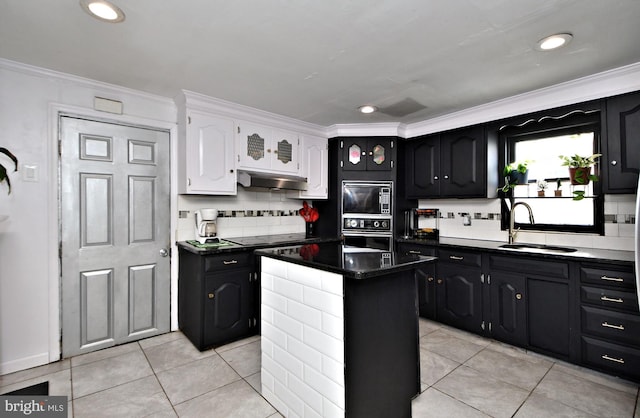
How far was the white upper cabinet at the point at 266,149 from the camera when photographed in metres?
3.38

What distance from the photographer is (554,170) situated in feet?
10.2

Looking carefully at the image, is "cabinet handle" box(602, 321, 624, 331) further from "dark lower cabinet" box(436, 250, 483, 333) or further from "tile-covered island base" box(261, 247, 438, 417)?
"tile-covered island base" box(261, 247, 438, 417)

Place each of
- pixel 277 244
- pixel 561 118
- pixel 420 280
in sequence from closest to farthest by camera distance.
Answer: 1. pixel 561 118
2. pixel 277 244
3. pixel 420 280

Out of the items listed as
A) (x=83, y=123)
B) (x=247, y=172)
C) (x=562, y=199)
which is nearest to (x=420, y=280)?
(x=562, y=199)

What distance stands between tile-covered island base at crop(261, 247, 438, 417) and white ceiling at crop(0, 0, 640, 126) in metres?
1.42

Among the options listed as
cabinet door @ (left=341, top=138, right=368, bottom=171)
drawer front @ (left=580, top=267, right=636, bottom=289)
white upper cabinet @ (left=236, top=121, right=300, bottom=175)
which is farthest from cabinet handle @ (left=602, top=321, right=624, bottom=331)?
white upper cabinet @ (left=236, top=121, right=300, bottom=175)

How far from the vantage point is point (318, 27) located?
1.89m

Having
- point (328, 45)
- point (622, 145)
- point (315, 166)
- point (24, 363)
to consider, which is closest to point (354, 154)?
point (315, 166)

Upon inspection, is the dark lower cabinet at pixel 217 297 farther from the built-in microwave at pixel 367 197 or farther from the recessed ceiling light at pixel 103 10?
the recessed ceiling light at pixel 103 10

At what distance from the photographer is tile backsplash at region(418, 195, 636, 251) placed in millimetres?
2660

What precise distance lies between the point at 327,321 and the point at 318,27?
1717 mm

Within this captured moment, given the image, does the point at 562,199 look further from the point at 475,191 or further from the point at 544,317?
the point at 544,317

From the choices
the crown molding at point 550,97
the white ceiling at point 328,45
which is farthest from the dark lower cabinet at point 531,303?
the white ceiling at point 328,45

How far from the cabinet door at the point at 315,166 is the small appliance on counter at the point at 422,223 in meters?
1.17
